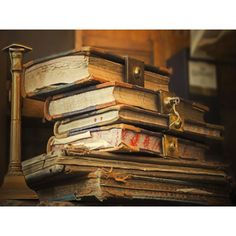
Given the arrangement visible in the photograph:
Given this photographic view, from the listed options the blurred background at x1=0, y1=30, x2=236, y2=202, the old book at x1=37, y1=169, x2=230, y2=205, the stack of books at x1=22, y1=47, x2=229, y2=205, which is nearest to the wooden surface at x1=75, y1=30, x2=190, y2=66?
the blurred background at x1=0, y1=30, x2=236, y2=202

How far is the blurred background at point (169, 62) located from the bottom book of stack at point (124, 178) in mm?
61

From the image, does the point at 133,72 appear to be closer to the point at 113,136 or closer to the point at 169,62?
the point at 113,136

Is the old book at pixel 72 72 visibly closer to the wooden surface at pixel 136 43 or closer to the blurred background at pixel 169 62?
the blurred background at pixel 169 62

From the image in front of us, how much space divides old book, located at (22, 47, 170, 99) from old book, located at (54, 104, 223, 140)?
60 millimetres

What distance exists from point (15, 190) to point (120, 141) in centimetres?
21

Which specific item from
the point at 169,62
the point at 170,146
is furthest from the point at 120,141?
the point at 169,62

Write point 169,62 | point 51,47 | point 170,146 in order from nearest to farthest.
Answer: point 170,146
point 51,47
point 169,62

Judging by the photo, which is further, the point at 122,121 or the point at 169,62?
the point at 169,62

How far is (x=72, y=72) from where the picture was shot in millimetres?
1209

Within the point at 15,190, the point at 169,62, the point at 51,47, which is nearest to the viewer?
the point at 15,190

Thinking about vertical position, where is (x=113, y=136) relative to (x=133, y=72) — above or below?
below

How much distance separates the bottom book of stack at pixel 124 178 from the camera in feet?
3.75
